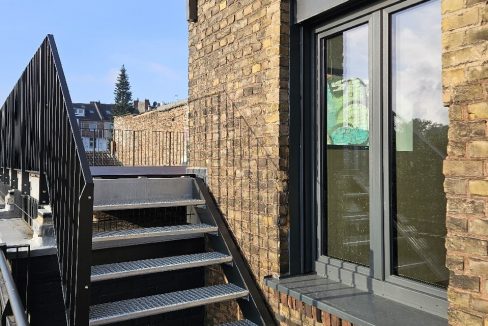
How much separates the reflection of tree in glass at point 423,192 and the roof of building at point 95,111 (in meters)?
69.1

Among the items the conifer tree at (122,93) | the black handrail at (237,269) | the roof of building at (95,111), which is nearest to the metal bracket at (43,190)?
the black handrail at (237,269)

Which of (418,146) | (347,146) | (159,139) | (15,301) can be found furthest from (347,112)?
(159,139)

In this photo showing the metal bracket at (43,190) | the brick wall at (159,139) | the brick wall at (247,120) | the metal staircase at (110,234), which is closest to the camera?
the metal staircase at (110,234)

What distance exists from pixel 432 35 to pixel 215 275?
2.56 meters

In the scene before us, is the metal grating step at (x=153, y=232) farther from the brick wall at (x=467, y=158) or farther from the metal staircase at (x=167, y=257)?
the brick wall at (x=467, y=158)

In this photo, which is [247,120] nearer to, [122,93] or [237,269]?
[237,269]

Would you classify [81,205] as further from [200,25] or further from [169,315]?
[200,25]

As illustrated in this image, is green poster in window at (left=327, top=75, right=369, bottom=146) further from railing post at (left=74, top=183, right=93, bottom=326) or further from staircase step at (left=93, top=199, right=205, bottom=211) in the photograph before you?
railing post at (left=74, top=183, right=93, bottom=326)

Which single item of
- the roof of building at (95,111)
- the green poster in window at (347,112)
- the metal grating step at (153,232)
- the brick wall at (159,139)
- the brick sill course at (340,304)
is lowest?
the brick sill course at (340,304)

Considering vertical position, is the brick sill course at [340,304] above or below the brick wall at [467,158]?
below

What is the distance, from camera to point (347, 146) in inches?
117

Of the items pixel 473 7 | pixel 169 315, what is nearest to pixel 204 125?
pixel 169 315

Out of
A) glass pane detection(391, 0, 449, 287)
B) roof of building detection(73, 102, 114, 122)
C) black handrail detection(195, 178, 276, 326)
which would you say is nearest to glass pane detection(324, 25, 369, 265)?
glass pane detection(391, 0, 449, 287)

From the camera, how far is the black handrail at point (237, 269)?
3223 millimetres
